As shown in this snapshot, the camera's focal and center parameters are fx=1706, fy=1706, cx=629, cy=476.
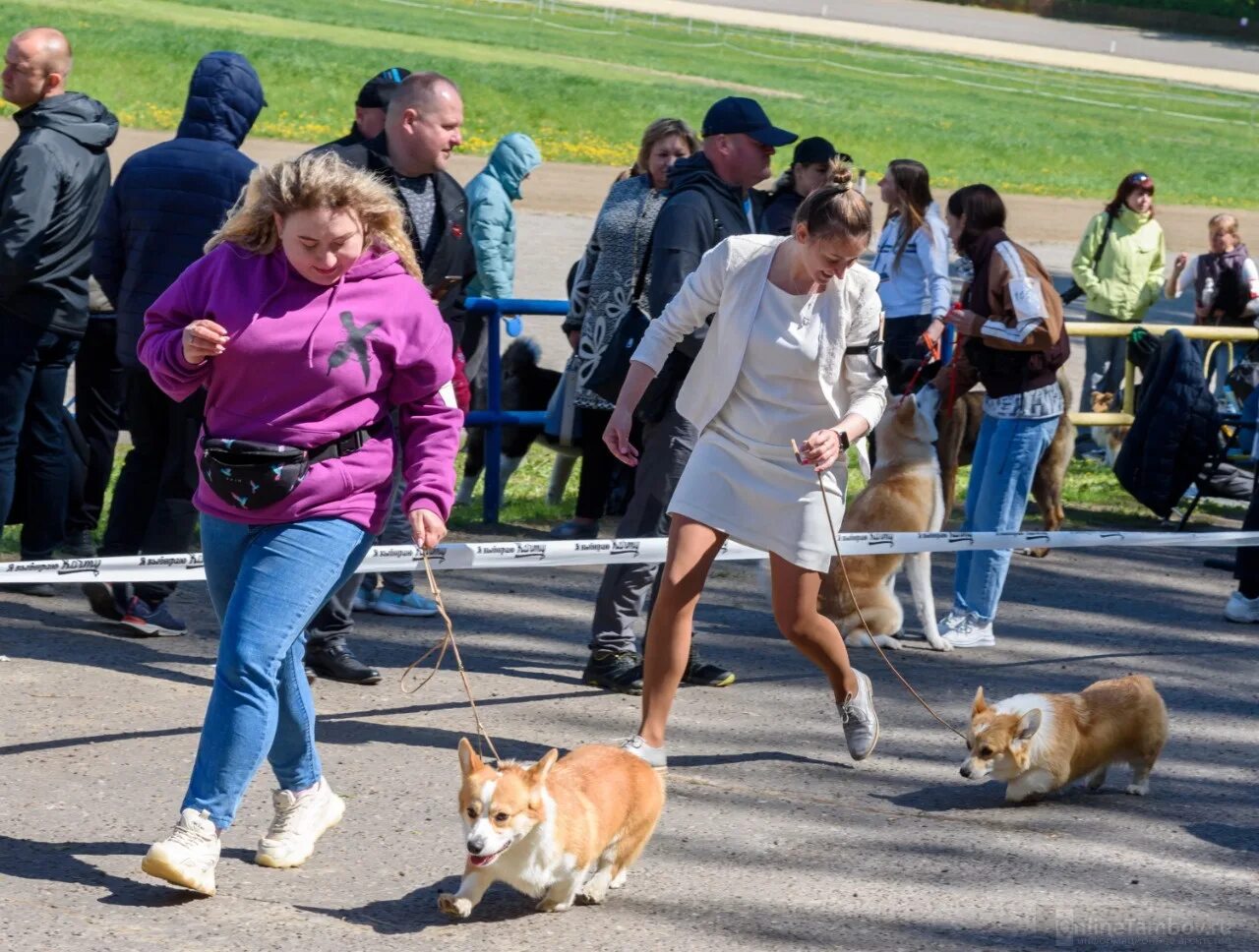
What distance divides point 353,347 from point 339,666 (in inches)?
86.7

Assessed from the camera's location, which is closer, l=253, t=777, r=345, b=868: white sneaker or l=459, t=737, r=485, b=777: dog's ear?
l=459, t=737, r=485, b=777: dog's ear

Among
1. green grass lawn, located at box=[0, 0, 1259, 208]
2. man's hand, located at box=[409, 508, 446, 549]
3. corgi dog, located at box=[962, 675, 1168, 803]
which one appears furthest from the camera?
green grass lawn, located at box=[0, 0, 1259, 208]

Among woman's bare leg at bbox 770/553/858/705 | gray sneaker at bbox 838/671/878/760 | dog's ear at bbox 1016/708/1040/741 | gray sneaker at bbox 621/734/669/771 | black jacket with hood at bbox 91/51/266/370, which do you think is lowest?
gray sneaker at bbox 621/734/669/771

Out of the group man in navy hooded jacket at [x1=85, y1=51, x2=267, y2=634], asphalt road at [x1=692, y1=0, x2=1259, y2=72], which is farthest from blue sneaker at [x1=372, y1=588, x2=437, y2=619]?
asphalt road at [x1=692, y1=0, x2=1259, y2=72]

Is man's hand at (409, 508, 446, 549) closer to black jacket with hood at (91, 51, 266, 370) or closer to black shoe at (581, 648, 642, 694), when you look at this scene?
black shoe at (581, 648, 642, 694)

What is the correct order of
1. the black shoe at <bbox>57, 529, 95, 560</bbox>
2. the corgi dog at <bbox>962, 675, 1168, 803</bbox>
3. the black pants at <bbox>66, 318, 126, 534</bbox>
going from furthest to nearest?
the black pants at <bbox>66, 318, 126, 534</bbox>
the black shoe at <bbox>57, 529, 95, 560</bbox>
the corgi dog at <bbox>962, 675, 1168, 803</bbox>

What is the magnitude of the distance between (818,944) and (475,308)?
489 cm

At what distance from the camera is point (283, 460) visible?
12.9ft

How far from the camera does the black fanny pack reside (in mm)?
3920

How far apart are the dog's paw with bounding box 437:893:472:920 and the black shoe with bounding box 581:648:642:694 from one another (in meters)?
2.12

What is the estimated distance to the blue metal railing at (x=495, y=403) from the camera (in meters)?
8.35

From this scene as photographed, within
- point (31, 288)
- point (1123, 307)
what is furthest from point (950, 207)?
point (1123, 307)

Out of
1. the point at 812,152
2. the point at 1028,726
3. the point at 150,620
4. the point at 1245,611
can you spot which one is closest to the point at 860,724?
the point at 1028,726

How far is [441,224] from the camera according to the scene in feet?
20.0
